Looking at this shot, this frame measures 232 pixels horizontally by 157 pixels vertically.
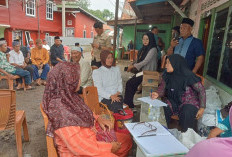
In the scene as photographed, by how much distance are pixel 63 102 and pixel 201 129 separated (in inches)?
80.6

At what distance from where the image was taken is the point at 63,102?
167cm

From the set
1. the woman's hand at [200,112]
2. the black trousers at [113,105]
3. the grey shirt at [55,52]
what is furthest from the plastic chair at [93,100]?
the grey shirt at [55,52]

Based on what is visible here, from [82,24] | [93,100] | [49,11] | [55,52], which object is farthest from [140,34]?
[82,24]

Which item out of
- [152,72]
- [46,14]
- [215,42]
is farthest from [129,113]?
[46,14]

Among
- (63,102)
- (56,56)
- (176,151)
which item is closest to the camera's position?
(176,151)

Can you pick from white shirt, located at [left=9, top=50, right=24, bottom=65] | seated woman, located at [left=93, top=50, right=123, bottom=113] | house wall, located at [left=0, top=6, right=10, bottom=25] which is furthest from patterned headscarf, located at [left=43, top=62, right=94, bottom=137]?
house wall, located at [left=0, top=6, right=10, bottom=25]

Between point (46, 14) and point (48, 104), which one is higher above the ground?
point (46, 14)

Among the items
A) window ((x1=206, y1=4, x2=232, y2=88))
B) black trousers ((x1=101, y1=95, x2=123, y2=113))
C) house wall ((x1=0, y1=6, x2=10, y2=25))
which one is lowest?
black trousers ((x1=101, y1=95, x2=123, y2=113))

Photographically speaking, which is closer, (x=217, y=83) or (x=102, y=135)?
(x=102, y=135)

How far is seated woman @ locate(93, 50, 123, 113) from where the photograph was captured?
2926 mm

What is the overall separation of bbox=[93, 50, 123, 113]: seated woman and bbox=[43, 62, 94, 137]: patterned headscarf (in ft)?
3.58

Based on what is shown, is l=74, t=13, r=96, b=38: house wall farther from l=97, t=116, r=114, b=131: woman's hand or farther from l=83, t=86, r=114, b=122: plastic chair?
l=97, t=116, r=114, b=131: woman's hand

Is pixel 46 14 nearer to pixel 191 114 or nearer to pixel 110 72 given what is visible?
pixel 110 72

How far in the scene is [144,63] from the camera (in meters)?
4.11
